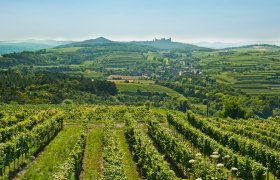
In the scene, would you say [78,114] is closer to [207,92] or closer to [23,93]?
[23,93]

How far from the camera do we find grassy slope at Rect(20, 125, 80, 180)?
33812mm

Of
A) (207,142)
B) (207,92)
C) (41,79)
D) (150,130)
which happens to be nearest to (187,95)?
(207,92)

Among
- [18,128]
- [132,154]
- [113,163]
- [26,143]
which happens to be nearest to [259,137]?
[132,154]

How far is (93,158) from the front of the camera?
1613 inches

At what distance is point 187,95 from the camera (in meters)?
181

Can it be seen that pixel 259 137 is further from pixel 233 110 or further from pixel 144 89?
pixel 144 89

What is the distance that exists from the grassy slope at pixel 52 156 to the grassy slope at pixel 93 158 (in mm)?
2452

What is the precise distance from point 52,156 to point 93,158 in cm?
494

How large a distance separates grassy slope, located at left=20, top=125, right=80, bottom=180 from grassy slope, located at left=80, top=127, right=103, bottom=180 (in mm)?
2452

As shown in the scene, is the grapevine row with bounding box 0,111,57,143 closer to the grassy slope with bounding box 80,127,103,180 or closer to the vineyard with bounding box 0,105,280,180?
the vineyard with bounding box 0,105,280,180

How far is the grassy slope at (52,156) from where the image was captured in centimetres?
3381

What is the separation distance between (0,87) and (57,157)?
3235 inches

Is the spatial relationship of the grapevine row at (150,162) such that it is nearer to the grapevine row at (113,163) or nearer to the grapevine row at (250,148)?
the grapevine row at (113,163)

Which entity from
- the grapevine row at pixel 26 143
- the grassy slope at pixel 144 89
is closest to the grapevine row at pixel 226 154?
the grapevine row at pixel 26 143
